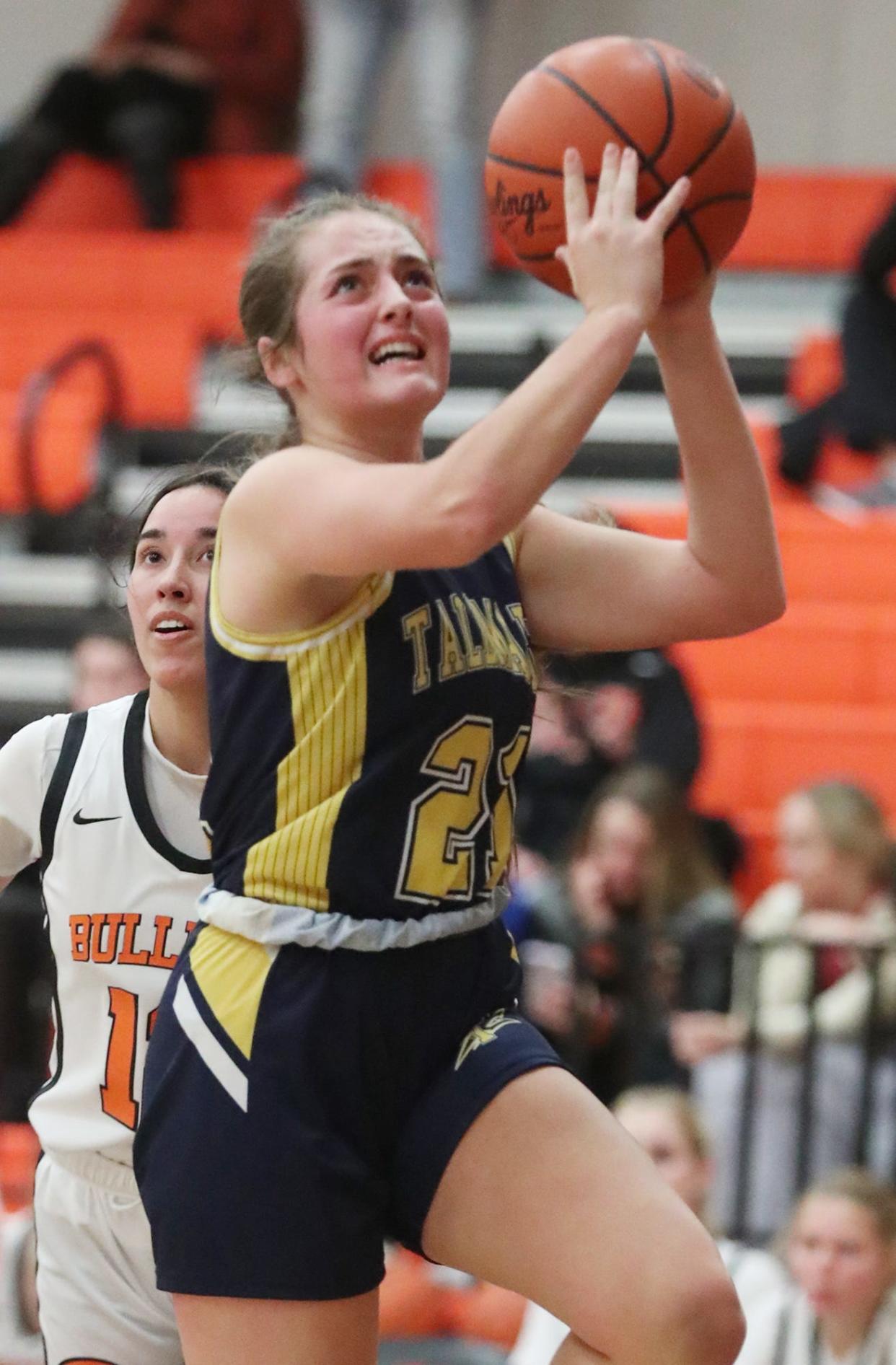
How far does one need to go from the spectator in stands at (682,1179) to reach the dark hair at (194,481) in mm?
2086

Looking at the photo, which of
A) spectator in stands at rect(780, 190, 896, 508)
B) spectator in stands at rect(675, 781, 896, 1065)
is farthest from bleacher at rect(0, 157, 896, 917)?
spectator in stands at rect(675, 781, 896, 1065)

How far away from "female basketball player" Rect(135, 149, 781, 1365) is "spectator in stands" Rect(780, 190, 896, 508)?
5418 millimetres

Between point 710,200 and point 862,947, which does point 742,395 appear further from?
point 710,200

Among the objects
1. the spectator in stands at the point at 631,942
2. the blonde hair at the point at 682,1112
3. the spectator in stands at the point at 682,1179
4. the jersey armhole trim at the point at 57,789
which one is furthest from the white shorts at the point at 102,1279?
the spectator in stands at the point at 631,942

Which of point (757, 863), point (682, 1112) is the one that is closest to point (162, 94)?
point (757, 863)

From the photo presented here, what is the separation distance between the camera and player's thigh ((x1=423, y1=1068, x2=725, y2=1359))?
220 centimetres

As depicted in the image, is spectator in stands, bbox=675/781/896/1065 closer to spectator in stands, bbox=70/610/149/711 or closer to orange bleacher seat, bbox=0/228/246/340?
spectator in stands, bbox=70/610/149/711

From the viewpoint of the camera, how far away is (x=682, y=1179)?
4.56 meters

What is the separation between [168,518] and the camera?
2852 mm

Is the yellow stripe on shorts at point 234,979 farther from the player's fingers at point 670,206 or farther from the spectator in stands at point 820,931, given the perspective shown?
the spectator in stands at point 820,931

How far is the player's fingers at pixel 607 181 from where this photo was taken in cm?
225

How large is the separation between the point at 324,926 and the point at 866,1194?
2498 millimetres

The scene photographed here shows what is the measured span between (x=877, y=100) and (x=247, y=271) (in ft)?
28.5

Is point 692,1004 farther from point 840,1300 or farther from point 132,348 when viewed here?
point 132,348
